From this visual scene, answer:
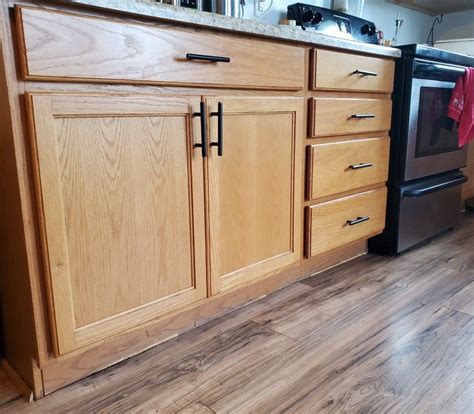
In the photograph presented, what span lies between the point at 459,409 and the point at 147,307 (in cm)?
77

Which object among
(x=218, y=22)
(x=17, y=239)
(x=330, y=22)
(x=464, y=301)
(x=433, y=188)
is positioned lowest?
(x=464, y=301)

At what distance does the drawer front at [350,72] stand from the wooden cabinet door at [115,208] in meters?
0.54

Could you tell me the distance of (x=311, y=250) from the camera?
1592 millimetres

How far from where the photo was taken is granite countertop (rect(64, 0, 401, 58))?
3.06 ft

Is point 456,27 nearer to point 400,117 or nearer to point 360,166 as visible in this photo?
point 400,117

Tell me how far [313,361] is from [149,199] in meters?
0.61

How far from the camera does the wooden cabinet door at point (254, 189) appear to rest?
123 centimetres

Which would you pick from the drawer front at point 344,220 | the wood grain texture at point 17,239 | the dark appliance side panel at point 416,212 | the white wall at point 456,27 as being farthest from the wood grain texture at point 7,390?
the white wall at point 456,27

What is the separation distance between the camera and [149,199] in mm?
1071

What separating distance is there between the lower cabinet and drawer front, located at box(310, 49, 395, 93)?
0.54ft

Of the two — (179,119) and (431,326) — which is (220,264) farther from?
(431,326)

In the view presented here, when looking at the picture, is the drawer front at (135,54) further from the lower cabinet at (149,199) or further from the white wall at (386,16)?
the white wall at (386,16)

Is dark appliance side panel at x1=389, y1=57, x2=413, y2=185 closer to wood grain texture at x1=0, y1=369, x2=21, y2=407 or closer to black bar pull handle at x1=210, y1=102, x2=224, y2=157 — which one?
black bar pull handle at x1=210, y1=102, x2=224, y2=157

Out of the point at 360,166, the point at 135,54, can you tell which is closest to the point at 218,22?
the point at 135,54
